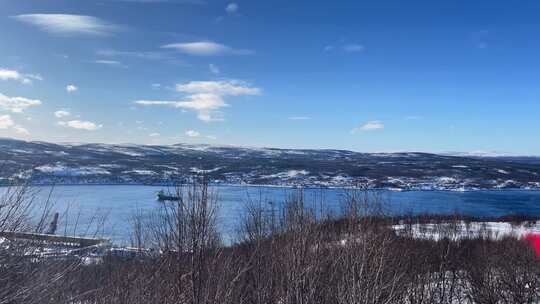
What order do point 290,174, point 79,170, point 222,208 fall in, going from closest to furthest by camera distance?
point 222,208
point 79,170
point 290,174

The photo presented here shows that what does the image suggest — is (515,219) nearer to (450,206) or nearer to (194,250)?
(450,206)

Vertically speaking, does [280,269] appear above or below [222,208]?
above

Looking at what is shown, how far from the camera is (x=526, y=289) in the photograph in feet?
64.3

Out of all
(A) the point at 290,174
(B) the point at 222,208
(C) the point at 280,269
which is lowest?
(A) the point at 290,174

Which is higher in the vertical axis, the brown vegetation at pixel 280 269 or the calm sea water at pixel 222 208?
the brown vegetation at pixel 280 269

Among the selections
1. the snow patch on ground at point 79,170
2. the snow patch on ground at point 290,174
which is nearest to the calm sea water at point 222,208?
the snow patch on ground at point 290,174

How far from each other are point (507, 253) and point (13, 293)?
1975 centimetres

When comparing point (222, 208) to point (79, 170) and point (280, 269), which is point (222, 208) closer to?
point (280, 269)

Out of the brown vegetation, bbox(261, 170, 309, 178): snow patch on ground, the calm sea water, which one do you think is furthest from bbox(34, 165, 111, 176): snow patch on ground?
the brown vegetation

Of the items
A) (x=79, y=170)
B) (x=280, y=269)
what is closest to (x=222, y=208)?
(x=280, y=269)

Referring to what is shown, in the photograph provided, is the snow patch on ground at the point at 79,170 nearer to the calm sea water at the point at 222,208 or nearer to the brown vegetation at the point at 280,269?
the calm sea water at the point at 222,208

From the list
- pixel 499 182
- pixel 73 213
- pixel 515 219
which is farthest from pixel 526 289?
pixel 499 182

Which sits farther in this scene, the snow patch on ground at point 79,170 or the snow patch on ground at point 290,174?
the snow patch on ground at point 290,174

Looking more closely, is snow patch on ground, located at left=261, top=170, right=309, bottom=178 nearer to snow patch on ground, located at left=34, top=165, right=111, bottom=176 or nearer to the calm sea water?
snow patch on ground, located at left=34, top=165, right=111, bottom=176
